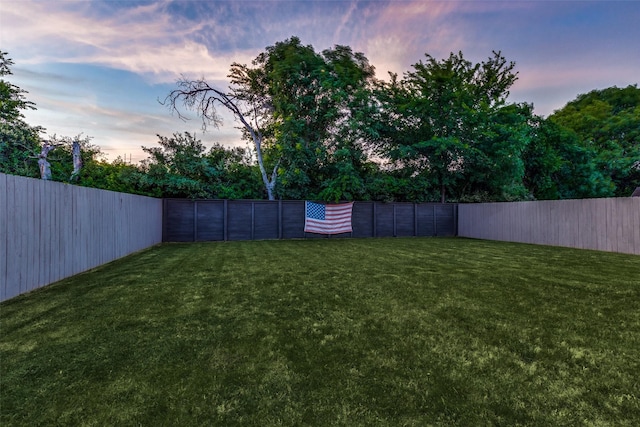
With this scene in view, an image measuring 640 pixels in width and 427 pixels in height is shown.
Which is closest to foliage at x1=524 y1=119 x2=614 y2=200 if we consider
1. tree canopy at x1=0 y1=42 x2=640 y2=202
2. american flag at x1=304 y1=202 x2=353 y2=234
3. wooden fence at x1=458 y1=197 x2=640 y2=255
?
tree canopy at x1=0 y1=42 x2=640 y2=202

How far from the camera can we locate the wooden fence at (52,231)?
268 centimetres

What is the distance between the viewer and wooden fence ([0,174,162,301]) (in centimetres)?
268

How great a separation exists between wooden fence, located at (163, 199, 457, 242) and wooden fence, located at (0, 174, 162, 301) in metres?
2.92

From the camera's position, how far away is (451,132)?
11312 mm

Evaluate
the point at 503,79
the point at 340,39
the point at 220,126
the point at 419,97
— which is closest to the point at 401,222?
the point at 419,97

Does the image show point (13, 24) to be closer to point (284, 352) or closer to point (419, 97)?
point (284, 352)

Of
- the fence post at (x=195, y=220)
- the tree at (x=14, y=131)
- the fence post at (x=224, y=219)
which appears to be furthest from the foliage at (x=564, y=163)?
the tree at (x=14, y=131)

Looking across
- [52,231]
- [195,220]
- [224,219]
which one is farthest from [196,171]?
[52,231]

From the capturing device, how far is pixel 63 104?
22.2ft

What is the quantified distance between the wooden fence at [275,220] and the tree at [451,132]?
173 cm

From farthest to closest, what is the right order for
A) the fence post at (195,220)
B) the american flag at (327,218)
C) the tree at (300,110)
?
1. the tree at (300,110)
2. the american flag at (327,218)
3. the fence post at (195,220)

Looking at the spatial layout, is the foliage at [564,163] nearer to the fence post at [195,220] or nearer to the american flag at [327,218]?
the american flag at [327,218]

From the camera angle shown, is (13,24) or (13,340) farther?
(13,24)

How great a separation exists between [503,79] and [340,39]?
8.33 metres
